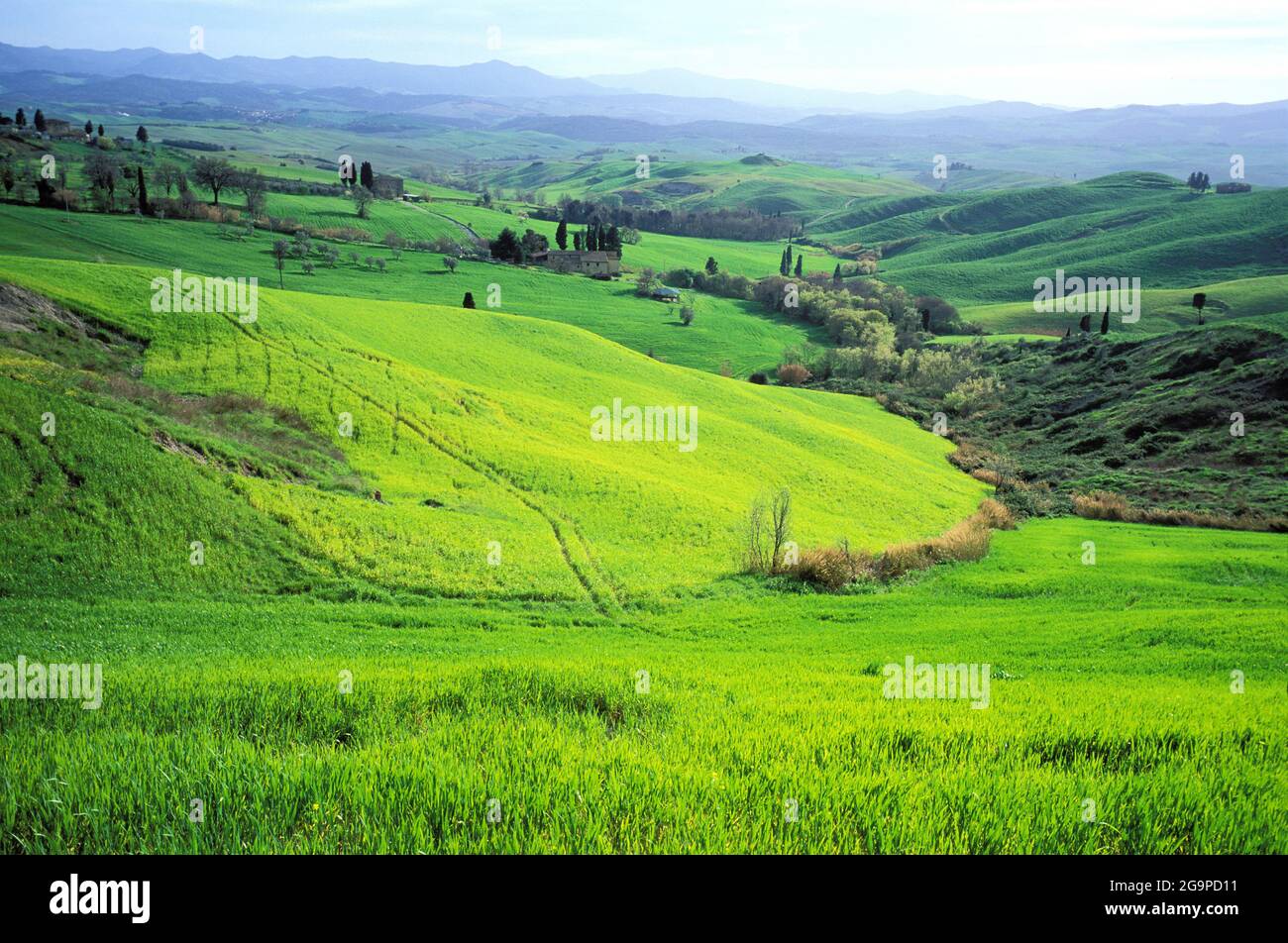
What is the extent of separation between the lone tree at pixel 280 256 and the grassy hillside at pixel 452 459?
35025 mm

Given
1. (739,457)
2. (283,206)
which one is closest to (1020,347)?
(739,457)

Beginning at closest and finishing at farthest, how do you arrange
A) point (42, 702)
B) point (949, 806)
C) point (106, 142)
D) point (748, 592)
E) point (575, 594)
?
point (949, 806)
point (42, 702)
point (575, 594)
point (748, 592)
point (106, 142)

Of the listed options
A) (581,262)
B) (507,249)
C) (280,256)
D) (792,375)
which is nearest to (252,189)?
(507,249)

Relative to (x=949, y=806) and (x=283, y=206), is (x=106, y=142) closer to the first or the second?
(x=283, y=206)

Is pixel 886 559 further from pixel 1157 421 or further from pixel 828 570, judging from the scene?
pixel 1157 421

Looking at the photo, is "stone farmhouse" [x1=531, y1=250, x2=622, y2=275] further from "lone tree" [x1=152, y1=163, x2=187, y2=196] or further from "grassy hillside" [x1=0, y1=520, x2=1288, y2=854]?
"grassy hillside" [x1=0, y1=520, x2=1288, y2=854]

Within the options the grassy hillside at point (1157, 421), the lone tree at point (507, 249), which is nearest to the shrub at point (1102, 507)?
the grassy hillside at point (1157, 421)

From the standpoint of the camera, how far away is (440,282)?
5015 inches

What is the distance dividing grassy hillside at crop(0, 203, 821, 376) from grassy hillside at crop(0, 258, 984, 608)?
126 ft

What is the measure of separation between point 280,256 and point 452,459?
3490 inches

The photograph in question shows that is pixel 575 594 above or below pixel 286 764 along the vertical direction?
below
